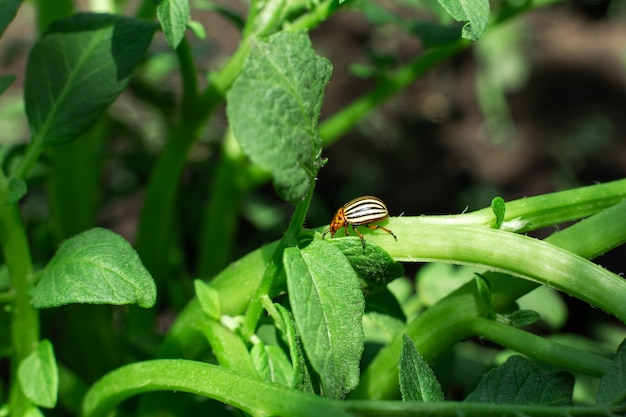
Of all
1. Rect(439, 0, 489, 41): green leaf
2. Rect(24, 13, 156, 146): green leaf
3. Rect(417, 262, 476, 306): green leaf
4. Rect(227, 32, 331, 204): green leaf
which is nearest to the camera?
Rect(227, 32, 331, 204): green leaf

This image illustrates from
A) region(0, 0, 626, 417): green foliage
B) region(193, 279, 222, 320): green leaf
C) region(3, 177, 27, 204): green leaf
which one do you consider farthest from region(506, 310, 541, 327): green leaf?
region(3, 177, 27, 204): green leaf

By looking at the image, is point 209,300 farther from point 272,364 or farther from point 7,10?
point 7,10

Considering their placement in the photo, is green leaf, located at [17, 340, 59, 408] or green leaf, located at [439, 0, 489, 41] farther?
green leaf, located at [17, 340, 59, 408]

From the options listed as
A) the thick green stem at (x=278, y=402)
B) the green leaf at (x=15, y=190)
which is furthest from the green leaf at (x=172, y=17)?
the thick green stem at (x=278, y=402)

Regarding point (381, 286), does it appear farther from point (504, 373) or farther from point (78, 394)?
point (78, 394)

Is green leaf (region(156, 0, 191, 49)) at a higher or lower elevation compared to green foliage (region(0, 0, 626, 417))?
higher

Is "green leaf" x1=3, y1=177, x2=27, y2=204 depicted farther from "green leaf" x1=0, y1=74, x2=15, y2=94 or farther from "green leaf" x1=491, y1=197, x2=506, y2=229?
"green leaf" x1=491, y1=197, x2=506, y2=229

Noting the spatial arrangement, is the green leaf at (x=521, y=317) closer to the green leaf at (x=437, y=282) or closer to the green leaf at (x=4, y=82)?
the green leaf at (x=437, y=282)
